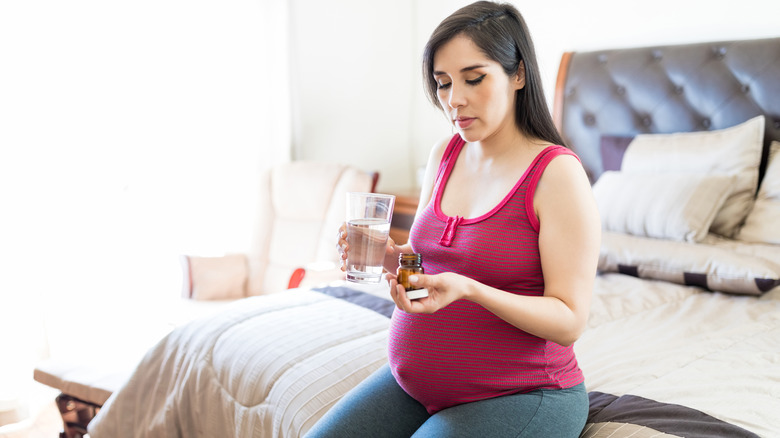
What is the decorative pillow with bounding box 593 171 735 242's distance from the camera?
7.41ft

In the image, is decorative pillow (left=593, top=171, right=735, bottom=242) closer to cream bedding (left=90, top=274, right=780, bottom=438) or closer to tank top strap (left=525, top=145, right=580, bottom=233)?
cream bedding (left=90, top=274, right=780, bottom=438)

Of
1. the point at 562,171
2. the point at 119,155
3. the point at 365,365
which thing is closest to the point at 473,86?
the point at 562,171

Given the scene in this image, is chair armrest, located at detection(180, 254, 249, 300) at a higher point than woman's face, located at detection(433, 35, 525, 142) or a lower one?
lower

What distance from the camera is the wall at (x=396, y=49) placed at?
2.83 metres

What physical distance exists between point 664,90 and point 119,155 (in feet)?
7.89

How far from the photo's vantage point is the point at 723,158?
240 centimetres

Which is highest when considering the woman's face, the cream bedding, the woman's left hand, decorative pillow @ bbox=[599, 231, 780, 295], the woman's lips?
the woman's face

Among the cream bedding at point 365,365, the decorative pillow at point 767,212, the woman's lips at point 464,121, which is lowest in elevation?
the cream bedding at point 365,365

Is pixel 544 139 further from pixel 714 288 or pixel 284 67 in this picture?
pixel 284 67

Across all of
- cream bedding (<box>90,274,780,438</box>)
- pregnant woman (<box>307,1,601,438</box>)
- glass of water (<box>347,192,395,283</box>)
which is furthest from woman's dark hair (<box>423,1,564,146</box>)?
cream bedding (<box>90,274,780,438</box>)

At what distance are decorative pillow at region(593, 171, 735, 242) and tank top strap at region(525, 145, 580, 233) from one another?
1273mm

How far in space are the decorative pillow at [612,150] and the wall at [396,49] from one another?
461 millimetres

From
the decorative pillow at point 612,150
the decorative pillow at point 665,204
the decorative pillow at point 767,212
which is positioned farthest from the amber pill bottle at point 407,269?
the decorative pillow at point 612,150

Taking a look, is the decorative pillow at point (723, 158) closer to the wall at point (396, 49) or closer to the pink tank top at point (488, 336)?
the wall at point (396, 49)
